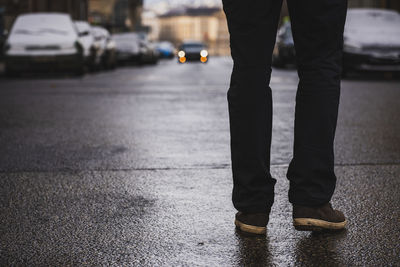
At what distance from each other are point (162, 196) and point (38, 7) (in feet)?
123

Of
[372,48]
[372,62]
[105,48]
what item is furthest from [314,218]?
[105,48]

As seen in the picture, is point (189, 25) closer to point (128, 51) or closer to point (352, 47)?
point (128, 51)

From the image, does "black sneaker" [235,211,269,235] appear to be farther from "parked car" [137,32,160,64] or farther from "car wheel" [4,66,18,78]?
"parked car" [137,32,160,64]

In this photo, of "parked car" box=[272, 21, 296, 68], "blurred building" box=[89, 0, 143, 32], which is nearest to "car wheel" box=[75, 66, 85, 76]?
"parked car" box=[272, 21, 296, 68]

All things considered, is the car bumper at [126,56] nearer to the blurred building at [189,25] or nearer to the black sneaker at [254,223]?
the black sneaker at [254,223]

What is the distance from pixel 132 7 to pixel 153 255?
311 ft

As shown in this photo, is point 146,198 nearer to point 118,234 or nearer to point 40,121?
point 118,234

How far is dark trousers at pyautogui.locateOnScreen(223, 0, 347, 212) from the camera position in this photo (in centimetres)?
257

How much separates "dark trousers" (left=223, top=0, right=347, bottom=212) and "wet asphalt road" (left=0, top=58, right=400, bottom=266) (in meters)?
0.20

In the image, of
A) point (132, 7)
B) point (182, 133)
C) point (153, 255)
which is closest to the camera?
point (153, 255)

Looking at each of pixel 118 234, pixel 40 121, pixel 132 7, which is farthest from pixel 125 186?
pixel 132 7

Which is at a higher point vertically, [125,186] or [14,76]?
[125,186]

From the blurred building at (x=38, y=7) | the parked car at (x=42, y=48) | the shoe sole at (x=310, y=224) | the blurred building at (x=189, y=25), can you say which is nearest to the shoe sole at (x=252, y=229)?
the shoe sole at (x=310, y=224)

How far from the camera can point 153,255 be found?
2408mm
